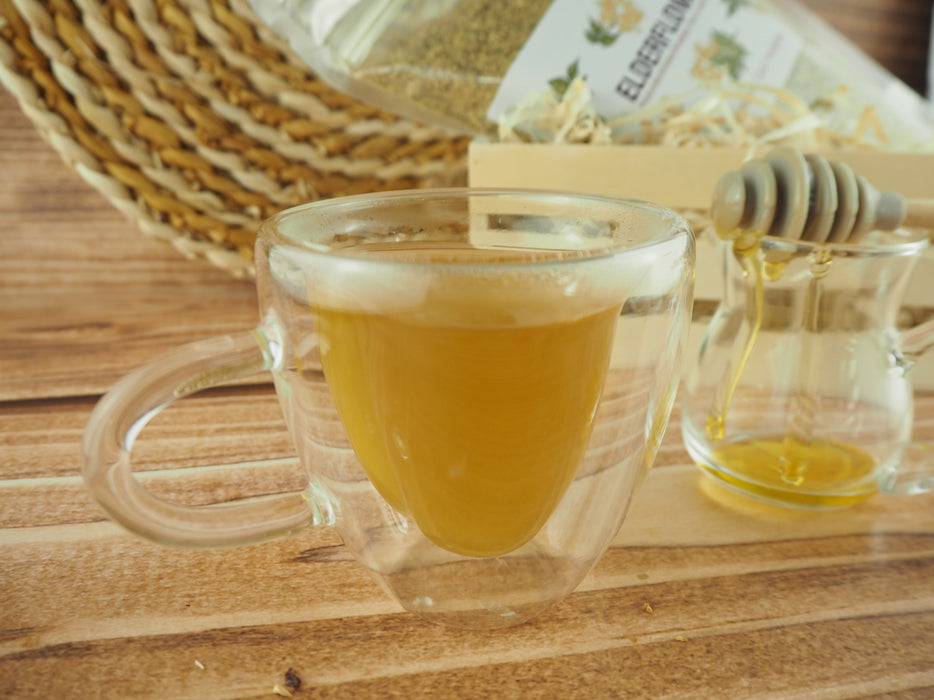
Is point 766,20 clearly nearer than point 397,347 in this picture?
No

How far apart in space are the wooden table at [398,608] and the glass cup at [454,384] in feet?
0.07

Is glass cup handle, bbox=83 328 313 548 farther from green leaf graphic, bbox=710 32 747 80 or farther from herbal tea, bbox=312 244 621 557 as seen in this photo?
green leaf graphic, bbox=710 32 747 80

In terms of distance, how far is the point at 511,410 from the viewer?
0.21m

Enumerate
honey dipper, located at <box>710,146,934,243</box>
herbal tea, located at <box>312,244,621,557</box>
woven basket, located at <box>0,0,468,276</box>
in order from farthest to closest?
woven basket, located at <box>0,0,468,276</box> → honey dipper, located at <box>710,146,934,243</box> → herbal tea, located at <box>312,244,621,557</box>

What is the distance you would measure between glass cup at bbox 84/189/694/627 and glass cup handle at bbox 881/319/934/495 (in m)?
0.14

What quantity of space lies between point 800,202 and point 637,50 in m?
0.29

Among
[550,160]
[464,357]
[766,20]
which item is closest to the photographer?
[464,357]

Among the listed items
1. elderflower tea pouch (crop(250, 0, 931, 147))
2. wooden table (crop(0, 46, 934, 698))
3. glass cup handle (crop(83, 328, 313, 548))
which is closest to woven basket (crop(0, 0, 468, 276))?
elderflower tea pouch (crop(250, 0, 931, 147))

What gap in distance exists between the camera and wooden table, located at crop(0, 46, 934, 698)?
0.70ft

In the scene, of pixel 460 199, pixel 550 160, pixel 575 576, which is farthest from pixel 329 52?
pixel 575 576

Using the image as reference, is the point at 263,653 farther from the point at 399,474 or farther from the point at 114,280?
the point at 114,280

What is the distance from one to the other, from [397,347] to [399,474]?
5 cm

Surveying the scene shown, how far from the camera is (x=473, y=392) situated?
8.2 inches

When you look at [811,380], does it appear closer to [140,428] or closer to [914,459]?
[914,459]
